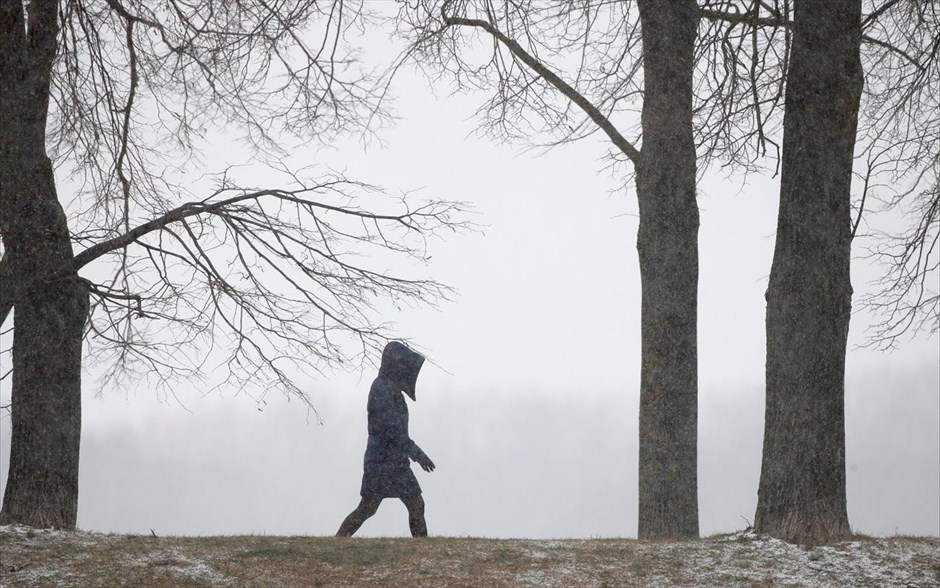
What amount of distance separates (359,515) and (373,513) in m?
0.16

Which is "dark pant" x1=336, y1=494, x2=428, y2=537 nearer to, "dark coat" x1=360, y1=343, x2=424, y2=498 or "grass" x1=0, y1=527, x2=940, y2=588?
"dark coat" x1=360, y1=343, x2=424, y2=498

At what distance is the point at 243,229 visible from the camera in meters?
8.45

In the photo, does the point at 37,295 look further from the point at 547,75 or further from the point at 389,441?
the point at 547,75

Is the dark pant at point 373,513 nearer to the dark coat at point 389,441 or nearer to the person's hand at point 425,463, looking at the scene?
the dark coat at point 389,441

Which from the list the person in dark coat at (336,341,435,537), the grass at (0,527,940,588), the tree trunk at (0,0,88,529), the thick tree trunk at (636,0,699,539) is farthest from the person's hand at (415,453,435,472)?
the tree trunk at (0,0,88,529)

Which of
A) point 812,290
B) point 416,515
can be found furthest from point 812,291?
point 416,515

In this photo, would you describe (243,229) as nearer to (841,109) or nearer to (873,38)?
(841,109)

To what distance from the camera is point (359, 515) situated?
8.74 meters

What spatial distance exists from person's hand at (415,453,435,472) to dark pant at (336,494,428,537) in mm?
270

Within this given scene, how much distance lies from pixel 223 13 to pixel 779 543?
7547mm

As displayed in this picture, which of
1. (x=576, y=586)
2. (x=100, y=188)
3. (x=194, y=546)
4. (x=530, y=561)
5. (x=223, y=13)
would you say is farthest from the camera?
(x=100, y=188)

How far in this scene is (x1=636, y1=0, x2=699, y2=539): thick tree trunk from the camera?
27.4 ft

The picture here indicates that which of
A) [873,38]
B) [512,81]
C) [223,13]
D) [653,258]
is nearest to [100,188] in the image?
[223,13]

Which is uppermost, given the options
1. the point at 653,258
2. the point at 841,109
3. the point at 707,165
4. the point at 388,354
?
the point at 707,165
